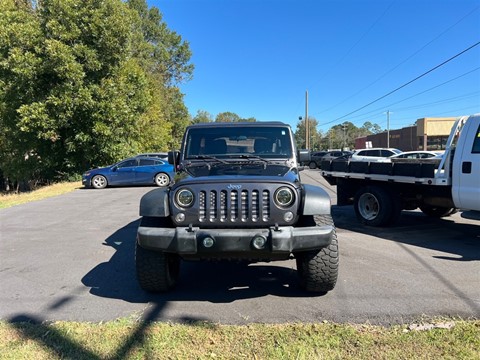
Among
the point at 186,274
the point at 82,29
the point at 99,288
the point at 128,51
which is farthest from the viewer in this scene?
the point at 128,51

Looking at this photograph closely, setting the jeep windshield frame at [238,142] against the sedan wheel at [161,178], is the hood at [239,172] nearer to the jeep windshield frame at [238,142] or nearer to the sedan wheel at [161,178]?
the jeep windshield frame at [238,142]

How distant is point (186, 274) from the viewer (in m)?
5.12

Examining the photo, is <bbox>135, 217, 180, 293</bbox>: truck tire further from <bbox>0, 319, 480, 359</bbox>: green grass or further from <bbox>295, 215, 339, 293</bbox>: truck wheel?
<bbox>295, 215, 339, 293</bbox>: truck wheel

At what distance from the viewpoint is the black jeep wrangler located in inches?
144

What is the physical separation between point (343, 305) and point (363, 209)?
4542 mm

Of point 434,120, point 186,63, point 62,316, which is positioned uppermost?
point 186,63

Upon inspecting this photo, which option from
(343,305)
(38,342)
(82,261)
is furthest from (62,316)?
(343,305)

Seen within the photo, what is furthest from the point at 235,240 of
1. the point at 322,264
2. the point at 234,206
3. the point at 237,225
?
the point at 322,264

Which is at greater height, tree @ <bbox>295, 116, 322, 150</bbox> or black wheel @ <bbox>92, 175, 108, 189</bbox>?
tree @ <bbox>295, 116, 322, 150</bbox>

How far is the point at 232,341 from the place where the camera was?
3.31 meters

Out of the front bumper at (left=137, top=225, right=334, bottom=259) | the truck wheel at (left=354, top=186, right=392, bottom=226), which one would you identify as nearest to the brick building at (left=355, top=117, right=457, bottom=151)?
the truck wheel at (left=354, top=186, right=392, bottom=226)

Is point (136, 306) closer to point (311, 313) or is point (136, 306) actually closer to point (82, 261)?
point (311, 313)

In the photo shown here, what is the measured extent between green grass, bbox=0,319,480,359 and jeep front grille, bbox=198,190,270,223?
99 cm

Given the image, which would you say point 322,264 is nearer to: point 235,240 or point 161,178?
point 235,240
